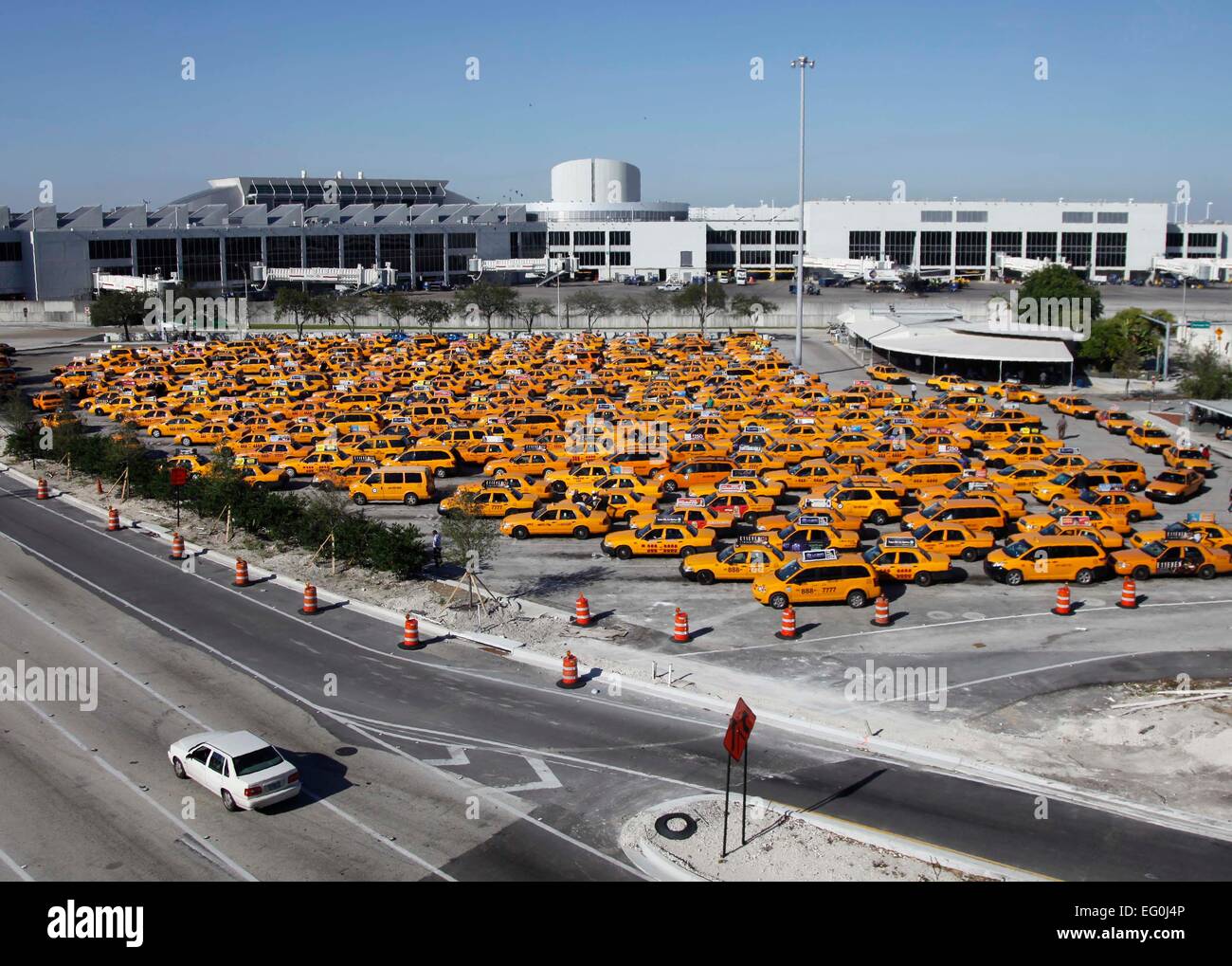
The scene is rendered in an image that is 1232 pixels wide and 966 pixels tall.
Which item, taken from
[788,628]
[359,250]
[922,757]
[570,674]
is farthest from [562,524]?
[359,250]

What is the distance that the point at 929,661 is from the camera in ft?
73.7

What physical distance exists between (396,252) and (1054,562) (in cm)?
11285

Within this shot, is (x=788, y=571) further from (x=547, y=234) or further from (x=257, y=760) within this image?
(x=547, y=234)

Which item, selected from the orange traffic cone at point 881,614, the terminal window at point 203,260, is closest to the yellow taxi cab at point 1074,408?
the orange traffic cone at point 881,614

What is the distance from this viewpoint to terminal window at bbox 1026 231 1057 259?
435 feet

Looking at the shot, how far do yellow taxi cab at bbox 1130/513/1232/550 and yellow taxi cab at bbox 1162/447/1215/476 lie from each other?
371 inches

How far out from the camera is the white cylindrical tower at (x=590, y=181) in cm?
15300

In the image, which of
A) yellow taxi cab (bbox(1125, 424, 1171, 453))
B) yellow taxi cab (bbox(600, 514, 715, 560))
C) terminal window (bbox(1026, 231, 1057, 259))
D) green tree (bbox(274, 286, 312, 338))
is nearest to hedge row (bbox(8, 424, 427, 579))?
yellow taxi cab (bbox(600, 514, 715, 560))

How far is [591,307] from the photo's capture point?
A: 92.9 metres

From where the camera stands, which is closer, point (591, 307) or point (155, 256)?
point (591, 307)

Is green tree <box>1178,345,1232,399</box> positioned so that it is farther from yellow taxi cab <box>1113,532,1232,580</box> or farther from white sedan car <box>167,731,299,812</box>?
white sedan car <box>167,731,299,812</box>

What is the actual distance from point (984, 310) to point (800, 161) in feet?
111
